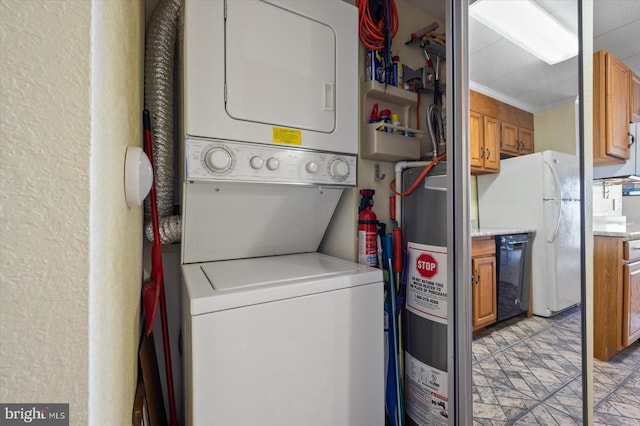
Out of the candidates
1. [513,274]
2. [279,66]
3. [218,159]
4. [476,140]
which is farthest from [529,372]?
[279,66]

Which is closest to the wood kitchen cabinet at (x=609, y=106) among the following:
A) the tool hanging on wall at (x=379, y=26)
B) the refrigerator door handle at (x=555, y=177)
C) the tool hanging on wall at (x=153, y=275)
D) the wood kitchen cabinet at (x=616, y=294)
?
the refrigerator door handle at (x=555, y=177)

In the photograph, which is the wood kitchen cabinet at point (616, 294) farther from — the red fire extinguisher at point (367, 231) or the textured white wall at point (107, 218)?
the textured white wall at point (107, 218)

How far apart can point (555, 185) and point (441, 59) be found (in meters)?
1.04

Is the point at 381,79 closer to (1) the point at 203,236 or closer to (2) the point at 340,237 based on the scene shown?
(2) the point at 340,237

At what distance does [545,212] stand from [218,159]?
1451mm

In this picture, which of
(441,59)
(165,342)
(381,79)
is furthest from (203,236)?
(441,59)

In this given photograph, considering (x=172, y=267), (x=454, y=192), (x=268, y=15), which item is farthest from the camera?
(x=172, y=267)

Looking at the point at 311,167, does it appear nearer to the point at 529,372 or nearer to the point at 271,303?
the point at 271,303

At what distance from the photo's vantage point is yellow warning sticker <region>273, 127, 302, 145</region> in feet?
4.01

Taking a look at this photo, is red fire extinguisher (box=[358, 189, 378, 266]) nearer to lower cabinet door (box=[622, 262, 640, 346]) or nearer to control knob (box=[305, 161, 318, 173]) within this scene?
control knob (box=[305, 161, 318, 173])

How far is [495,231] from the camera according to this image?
4.03 feet

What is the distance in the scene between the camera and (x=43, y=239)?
331 mm

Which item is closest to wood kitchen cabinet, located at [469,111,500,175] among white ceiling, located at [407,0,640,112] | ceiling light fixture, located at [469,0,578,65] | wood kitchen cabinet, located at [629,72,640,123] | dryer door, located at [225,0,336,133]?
white ceiling, located at [407,0,640,112]

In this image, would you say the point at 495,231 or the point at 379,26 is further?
the point at 379,26
